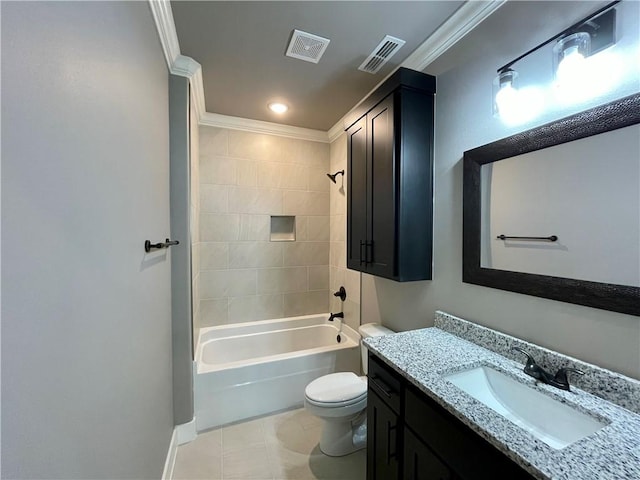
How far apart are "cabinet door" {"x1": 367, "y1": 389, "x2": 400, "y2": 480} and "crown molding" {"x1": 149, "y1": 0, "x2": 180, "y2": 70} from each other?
6.99 feet

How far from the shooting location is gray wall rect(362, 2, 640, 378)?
0.94 m

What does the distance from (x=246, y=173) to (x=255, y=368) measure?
1827 millimetres

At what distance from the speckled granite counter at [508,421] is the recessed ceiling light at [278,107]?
6.80 feet

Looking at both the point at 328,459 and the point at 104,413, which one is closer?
the point at 104,413

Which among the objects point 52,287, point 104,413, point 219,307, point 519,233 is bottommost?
point 219,307

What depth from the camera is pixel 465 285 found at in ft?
4.76

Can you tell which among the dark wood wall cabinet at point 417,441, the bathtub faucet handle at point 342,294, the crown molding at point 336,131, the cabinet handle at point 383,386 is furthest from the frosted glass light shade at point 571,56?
the bathtub faucet handle at point 342,294

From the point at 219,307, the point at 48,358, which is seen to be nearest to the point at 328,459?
the point at 219,307

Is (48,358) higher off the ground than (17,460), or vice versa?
(48,358)

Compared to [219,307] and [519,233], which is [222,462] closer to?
[219,307]

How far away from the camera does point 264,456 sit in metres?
1.78

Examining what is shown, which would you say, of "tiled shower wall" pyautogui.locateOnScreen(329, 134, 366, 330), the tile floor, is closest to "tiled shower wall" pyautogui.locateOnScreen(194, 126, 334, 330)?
"tiled shower wall" pyautogui.locateOnScreen(329, 134, 366, 330)

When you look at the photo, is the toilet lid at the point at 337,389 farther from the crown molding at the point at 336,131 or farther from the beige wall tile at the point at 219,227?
the crown molding at the point at 336,131

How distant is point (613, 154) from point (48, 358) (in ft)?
5.48
